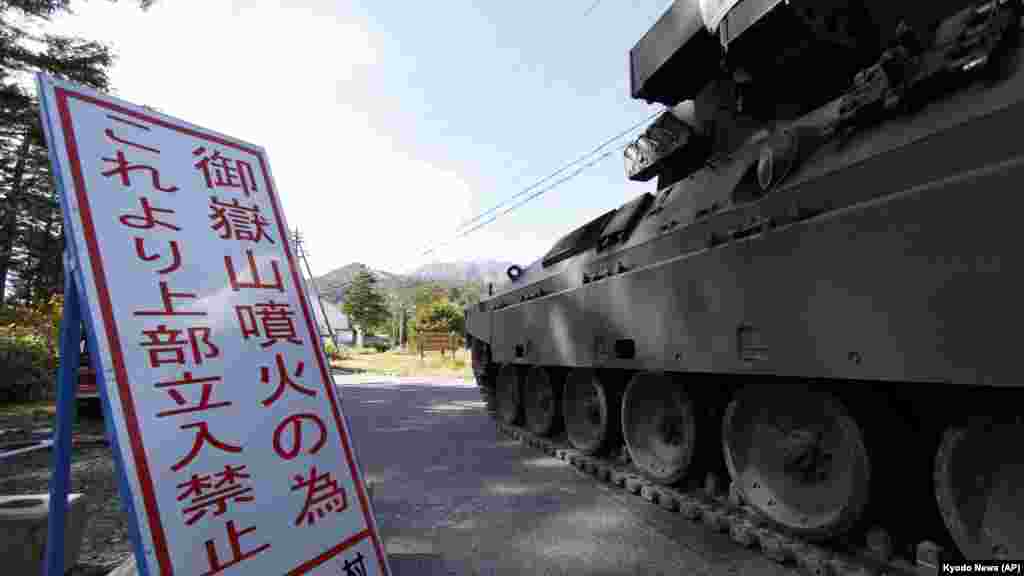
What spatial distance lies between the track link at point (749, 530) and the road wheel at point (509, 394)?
80.6 inches

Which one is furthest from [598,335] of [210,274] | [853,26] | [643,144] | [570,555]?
[210,274]

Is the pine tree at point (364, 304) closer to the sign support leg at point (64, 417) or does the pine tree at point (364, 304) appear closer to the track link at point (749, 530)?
the track link at point (749, 530)

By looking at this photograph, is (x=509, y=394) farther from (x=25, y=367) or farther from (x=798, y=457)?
(x=25, y=367)

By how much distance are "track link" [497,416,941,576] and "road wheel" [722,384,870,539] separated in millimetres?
101

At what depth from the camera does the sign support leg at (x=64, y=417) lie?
4.68 ft

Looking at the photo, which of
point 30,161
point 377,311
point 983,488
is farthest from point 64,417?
point 377,311

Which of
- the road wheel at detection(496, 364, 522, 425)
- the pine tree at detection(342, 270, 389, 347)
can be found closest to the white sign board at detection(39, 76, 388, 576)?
the road wheel at detection(496, 364, 522, 425)

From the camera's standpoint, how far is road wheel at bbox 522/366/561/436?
5551 mm

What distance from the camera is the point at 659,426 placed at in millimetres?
3891

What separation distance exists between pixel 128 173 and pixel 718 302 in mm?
2719

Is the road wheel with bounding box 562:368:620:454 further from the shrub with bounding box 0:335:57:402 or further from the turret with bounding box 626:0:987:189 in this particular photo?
the shrub with bounding box 0:335:57:402

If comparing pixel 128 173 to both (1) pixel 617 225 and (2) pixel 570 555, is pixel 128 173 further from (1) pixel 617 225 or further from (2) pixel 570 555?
(1) pixel 617 225

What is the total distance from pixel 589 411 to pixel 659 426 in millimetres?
1113

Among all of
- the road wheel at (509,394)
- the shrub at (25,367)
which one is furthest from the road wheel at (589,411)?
the shrub at (25,367)
